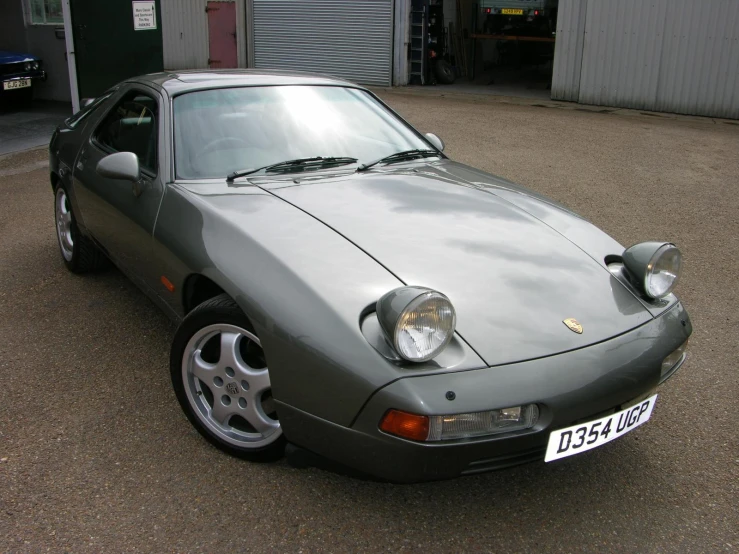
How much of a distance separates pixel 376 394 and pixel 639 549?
3.35ft

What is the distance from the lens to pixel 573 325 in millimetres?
2439

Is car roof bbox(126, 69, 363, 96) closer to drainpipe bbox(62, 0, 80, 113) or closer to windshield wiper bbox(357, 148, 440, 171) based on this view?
windshield wiper bbox(357, 148, 440, 171)

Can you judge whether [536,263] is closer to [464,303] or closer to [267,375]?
[464,303]

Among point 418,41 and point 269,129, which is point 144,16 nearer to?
point 418,41

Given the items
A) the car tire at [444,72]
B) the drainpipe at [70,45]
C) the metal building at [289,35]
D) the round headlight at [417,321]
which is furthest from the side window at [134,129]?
the car tire at [444,72]

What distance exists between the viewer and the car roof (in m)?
3.62

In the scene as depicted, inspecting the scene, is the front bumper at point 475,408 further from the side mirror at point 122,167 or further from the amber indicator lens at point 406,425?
the side mirror at point 122,167

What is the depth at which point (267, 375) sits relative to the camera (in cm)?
252

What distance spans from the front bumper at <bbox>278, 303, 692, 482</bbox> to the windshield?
1424mm

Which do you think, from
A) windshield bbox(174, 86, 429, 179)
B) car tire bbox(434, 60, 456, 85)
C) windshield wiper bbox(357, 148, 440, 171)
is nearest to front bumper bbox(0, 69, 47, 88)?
car tire bbox(434, 60, 456, 85)

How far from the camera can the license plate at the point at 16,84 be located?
11.4m

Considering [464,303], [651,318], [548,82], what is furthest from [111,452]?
[548,82]

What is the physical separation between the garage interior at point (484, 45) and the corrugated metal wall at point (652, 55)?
1.28 meters

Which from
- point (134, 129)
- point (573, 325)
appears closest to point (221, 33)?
point (134, 129)
